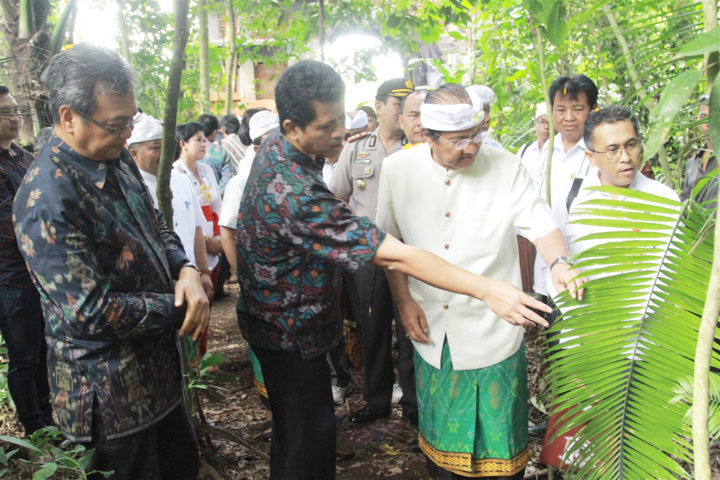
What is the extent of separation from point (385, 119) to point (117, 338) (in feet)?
8.90

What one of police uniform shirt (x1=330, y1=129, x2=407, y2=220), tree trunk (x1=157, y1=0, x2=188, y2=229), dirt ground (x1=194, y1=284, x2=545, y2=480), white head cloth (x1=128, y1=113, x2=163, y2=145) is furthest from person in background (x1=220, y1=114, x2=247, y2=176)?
tree trunk (x1=157, y1=0, x2=188, y2=229)

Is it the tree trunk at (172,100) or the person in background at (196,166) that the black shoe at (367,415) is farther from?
the tree trunk at (172,100)

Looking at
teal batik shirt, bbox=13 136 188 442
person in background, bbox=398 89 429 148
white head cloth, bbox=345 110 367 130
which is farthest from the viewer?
white head cloth, bbox=345 110 367 130

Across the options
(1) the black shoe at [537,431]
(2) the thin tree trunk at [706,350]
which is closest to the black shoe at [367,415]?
(1) the black shoe at [537,431]

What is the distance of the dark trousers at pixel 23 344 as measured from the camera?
317 cm

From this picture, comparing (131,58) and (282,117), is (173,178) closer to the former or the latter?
(282,117)

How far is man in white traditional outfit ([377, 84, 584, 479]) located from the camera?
2336 mm

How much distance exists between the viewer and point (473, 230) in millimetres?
2361

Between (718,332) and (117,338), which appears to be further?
(117,338)

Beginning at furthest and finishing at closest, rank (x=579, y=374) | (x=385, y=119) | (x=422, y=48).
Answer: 1. (x=422, y=48)
2. (x=385, y=119)
3. (x=579, y=374)

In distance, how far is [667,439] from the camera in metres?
1.50

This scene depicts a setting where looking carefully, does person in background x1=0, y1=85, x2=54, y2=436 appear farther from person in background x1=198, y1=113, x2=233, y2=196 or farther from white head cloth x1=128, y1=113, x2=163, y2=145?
person in background x1=198, y1=113, x2=233, y2=196


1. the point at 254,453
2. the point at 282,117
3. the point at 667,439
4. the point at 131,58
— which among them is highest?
the point at 131,58

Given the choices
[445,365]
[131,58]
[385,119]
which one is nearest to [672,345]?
[445,365]
